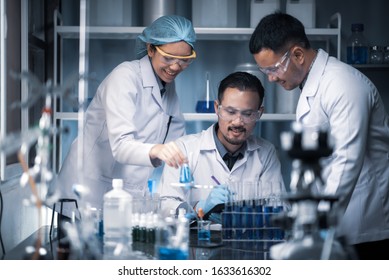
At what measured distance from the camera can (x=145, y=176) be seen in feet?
9.84

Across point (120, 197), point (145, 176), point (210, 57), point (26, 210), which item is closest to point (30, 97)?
point (120, 197)

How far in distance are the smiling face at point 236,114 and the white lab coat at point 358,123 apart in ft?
1.38

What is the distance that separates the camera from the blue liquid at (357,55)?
143 inches

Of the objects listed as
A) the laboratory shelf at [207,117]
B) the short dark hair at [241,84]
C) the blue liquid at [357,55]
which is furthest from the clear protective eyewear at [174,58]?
the blue liquid at [357,55]

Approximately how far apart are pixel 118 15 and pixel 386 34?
1540 mm

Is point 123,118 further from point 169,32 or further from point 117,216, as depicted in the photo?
point 117,216

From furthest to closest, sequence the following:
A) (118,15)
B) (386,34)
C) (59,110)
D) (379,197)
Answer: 1. (386,34)
2. (118,15)
3. (59,110)
4. (379,197)

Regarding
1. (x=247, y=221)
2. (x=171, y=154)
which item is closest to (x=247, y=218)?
(x=247, y=221)

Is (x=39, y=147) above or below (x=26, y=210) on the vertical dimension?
above

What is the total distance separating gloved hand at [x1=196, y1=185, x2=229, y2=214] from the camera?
2586 mm

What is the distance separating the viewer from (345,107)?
2162 millimetres

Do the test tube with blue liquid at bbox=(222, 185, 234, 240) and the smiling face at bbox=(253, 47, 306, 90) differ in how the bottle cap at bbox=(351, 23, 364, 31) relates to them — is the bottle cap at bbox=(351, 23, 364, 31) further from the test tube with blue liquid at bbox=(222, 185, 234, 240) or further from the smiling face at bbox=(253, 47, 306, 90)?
the test tube with blue liquid at bbox=(222, 185, 234, 240)

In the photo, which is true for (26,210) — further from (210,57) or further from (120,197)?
(210,57)

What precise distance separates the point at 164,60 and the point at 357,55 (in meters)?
Answer: 1.38
